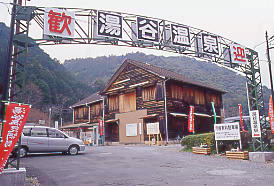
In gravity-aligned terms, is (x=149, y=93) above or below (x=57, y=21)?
below

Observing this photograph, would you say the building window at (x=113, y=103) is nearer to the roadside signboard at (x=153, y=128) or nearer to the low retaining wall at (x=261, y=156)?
the roadside signboard at (x=153, y=128)

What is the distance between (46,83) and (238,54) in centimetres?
4254

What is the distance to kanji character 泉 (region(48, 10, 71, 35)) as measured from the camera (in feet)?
35.5

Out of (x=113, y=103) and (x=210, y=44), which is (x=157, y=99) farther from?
(x=210, y=44)

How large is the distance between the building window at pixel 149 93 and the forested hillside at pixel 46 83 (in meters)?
26.7

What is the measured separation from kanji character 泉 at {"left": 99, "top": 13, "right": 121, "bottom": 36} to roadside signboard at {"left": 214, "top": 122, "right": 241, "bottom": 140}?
7.30 meters

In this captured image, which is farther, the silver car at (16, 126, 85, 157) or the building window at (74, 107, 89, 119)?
the building window at (74, 107, 89, 119)

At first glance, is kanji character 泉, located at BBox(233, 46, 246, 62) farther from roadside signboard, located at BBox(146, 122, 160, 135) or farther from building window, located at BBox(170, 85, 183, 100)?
building window, located at BBox(170, 85, 183, 100)

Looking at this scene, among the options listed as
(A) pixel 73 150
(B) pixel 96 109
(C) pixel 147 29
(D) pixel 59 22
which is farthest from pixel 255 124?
(B) pixel 96 109

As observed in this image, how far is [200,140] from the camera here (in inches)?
579

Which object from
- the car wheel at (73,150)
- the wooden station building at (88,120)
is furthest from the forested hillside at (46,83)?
the car wheel at (73,150)

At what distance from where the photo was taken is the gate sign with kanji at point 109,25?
38.2ft

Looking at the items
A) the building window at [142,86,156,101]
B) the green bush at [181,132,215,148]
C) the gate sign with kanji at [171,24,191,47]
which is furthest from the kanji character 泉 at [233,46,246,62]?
the building window at [142,86,156,101]

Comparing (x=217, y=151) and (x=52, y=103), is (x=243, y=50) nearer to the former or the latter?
(x=217, y=151)
